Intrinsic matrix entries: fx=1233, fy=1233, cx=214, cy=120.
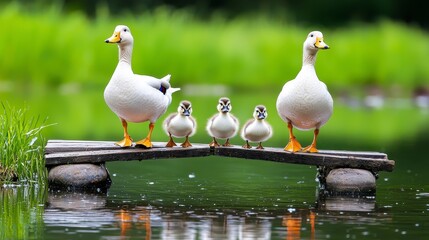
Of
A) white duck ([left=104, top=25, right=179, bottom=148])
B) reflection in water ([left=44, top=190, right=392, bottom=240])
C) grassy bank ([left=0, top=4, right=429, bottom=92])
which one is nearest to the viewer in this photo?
reflection in water ([left=44, top=190, right=392, bottom=240])

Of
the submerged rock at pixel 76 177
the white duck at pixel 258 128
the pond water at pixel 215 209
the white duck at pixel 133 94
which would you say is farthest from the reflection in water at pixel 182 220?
A: the white duck at pixel 258 128

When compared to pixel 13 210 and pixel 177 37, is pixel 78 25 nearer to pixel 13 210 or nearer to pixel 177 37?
pixel 177 37

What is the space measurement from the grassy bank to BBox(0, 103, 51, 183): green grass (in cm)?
1697

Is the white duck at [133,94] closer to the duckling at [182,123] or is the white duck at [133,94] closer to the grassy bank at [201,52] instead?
the duckling at [182,123]

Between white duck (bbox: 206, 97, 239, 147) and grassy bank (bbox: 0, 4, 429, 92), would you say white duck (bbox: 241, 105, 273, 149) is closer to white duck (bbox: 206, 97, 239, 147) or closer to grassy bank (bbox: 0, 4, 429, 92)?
white duck (bbox: 206, 97, 239, 147)

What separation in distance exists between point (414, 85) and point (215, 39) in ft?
18.0

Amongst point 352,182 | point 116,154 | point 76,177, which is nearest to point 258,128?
point 352,182

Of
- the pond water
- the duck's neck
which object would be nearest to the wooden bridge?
the pond water

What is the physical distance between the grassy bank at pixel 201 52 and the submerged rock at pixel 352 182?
58.4 ft

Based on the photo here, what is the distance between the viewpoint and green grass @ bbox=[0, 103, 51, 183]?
12539mm

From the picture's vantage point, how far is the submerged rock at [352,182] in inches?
497

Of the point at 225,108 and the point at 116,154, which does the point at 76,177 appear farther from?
the point at 225,108

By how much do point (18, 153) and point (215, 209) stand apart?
2.59 metres

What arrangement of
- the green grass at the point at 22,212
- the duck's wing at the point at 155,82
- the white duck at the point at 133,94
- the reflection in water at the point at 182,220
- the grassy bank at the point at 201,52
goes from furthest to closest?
1. the grassy bank at the point at 201,52
2. the duck's wing at the point at 155,82
3. the white duck at the point at 133,94
4. the reflection in water at the point at 182,220
5. the green grass at the point at 22,212
